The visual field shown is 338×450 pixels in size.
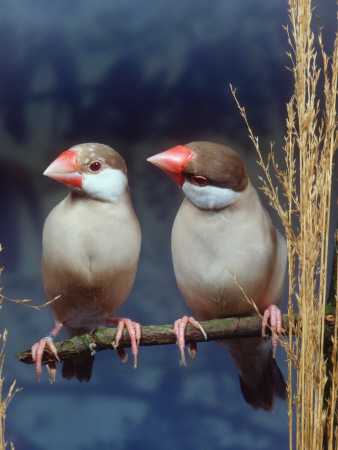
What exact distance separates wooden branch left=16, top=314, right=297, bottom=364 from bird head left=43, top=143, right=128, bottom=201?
0.38 metres

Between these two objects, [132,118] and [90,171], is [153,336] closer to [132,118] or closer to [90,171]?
[90,171]

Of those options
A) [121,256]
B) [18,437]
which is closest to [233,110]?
[121,256]

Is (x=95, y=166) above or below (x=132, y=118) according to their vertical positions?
below

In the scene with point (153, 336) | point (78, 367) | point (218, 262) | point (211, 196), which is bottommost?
point (78, 367)

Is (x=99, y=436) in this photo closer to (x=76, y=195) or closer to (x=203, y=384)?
(x=203, y=384)

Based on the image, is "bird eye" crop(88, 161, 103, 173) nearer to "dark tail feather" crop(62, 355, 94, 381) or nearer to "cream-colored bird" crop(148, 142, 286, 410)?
"cream-colored bird" crop(148, 142, 286, 410)

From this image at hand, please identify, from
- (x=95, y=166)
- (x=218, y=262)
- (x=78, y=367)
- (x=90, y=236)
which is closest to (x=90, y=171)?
(x=95, y=166)

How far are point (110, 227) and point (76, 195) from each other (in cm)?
13

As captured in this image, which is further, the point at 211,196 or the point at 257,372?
the point at 257,372

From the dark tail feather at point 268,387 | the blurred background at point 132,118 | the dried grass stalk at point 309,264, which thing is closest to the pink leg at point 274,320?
the dried grass stalk at point 309,264

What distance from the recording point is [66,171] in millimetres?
1647

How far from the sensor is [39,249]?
82.3 inches

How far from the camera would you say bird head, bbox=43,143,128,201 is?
1650mm

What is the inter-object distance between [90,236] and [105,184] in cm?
15
